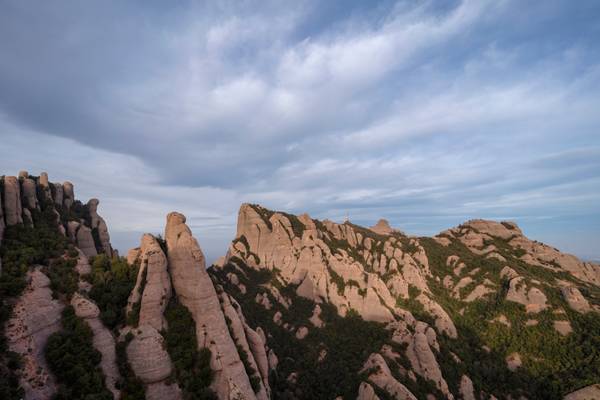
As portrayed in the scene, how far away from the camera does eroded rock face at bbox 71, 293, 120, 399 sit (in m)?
25.9

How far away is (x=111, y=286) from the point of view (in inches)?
1302

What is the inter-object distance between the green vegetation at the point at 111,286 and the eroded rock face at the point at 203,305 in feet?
17.4

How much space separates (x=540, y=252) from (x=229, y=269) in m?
127

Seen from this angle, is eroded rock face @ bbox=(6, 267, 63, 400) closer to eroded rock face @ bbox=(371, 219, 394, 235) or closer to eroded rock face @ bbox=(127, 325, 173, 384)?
eroded rock face @ bbox=(127, 325, 173, 384)

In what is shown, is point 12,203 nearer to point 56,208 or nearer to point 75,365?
point 56,208

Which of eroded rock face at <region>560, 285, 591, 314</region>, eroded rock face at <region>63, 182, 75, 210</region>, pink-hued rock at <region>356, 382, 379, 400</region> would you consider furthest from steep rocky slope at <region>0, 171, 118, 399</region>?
eroded rock face at <region>560, 285, 591, 314</region>

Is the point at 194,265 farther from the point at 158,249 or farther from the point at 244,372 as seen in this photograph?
the point at 244,372

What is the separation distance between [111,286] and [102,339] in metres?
6.99

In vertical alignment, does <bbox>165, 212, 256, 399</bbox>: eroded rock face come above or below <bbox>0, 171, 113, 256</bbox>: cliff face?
below

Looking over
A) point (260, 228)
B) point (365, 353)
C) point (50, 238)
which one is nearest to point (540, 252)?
point (365, 353)

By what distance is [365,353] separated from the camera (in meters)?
61.2

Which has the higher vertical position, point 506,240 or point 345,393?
point 506,240

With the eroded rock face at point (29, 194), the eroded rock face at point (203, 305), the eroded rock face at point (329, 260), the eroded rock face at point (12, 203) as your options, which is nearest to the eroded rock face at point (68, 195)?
the eroded rock face at point (29, 194)

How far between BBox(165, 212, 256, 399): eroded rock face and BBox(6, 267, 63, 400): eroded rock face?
1228 centimetres
